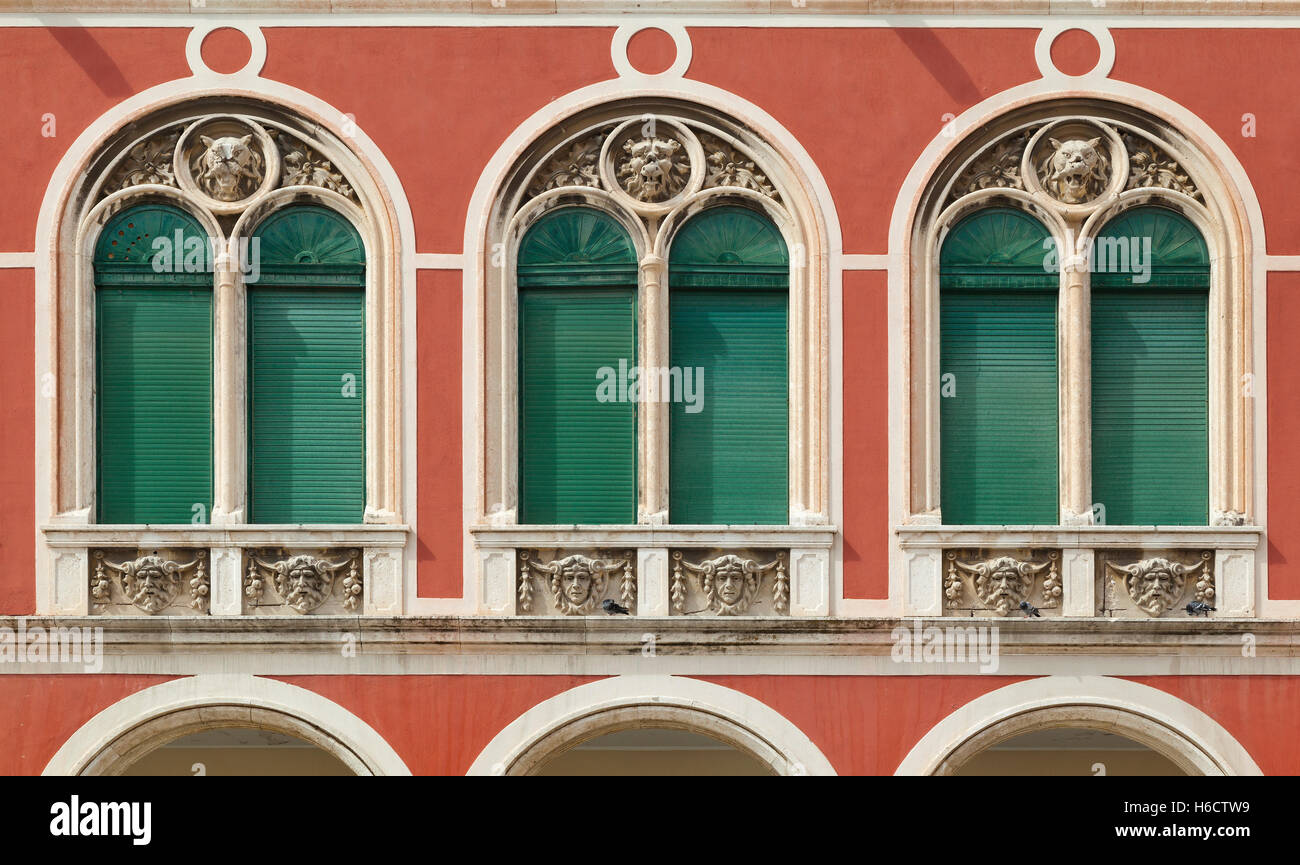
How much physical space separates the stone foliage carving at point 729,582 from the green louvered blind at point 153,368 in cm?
421

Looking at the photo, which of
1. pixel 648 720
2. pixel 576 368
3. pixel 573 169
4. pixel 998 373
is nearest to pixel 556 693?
pixel 648 720

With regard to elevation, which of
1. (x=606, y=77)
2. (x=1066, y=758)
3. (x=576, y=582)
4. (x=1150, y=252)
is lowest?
(x=1066, y=758)

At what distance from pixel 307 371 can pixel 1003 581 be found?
638cm

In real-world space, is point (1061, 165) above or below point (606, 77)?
below

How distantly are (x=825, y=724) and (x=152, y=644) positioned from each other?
584 cm

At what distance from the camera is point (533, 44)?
1691cm

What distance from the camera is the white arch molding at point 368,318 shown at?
16406mm

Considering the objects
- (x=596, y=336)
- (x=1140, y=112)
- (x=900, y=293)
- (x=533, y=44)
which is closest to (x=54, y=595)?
(x=596, y=336)

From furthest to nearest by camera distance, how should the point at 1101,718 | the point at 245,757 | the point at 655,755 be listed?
1. the point at 655,755
2. the point at 245,757
3. the point at 1101,718

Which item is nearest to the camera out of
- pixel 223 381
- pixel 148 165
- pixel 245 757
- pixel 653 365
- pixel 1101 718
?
pixel 1101 718

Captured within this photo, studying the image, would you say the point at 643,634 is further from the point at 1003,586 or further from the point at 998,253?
the point at 998,253

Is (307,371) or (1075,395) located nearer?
(1075,395)

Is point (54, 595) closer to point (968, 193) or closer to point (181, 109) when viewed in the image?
point (181, 109)

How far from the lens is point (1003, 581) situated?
1633 centimetres
